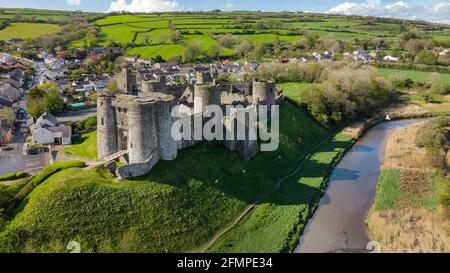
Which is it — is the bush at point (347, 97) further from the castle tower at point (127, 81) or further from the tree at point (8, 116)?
the tree at point (8, 116)

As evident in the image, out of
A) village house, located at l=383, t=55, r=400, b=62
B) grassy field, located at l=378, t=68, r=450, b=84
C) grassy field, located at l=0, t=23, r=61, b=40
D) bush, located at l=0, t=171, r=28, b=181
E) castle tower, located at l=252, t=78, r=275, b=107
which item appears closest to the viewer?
bush, located at l=0, t=171, r=28, b=181

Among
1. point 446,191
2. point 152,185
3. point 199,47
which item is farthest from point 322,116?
point 199,47

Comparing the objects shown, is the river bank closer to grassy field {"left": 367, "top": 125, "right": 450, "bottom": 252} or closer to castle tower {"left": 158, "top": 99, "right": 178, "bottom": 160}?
grassy field {"left": 367, "top": 125, "right": 450, "bottom": 252}

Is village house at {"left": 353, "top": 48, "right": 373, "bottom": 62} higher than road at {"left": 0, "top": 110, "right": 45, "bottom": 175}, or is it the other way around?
village house at {"left": 353, "top": 48, "right": 373, "bottom": 62}

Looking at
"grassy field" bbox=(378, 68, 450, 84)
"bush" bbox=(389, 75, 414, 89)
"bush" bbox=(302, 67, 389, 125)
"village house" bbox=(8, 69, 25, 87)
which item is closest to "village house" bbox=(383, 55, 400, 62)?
"grassy field" bbox=(378, 68, 450, 84)

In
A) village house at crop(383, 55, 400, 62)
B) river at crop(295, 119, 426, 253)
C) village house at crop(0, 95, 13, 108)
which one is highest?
village house at crop(383, 55, 400, 62)
